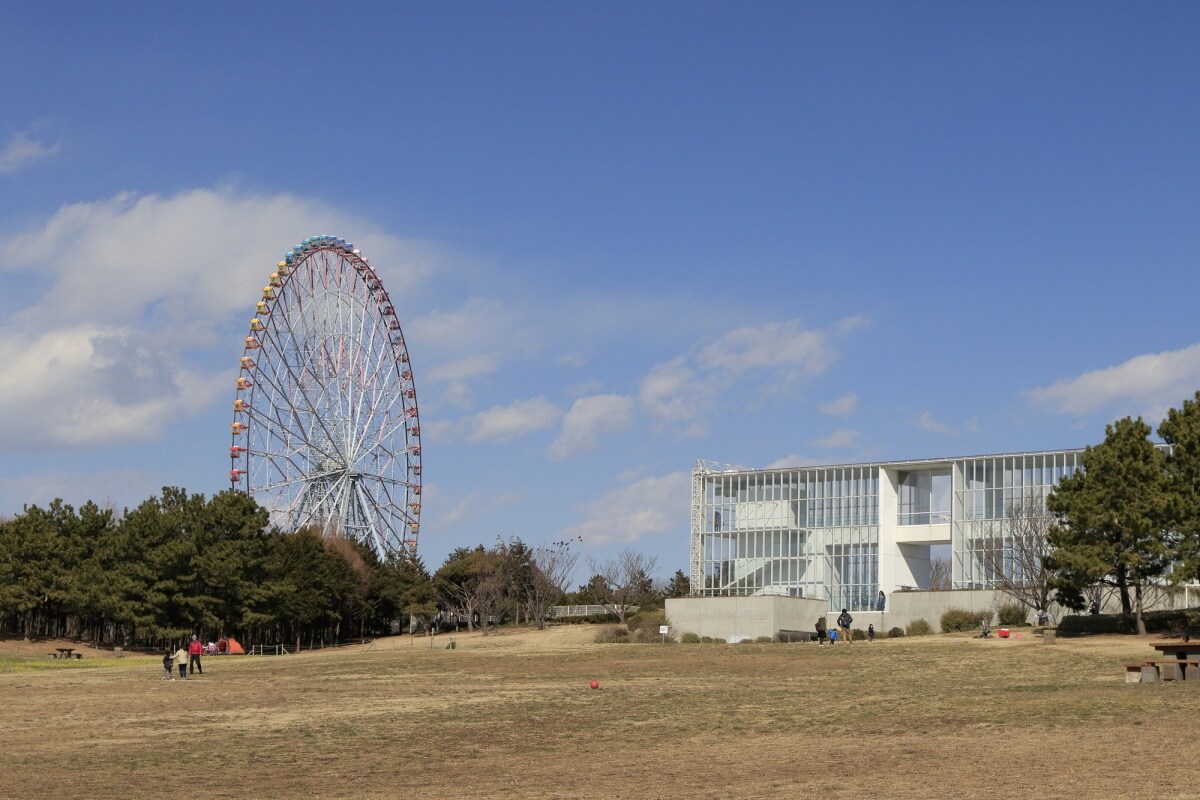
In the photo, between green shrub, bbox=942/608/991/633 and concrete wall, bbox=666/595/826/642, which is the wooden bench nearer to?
green shrub, bbox=942/608/991/633

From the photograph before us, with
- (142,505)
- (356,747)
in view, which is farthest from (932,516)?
(356,747)

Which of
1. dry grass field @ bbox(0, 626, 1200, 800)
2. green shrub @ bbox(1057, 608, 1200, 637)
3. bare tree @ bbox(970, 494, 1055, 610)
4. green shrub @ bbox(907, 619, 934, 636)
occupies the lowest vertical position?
dry grass field @ bbox(0, 626, 1200, 800)

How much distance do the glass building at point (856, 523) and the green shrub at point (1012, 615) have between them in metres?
16.3

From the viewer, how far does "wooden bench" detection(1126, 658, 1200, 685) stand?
34.6m

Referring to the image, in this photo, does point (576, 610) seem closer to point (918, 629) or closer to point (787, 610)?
point (787, 610)

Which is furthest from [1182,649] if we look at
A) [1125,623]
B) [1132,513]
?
[1125,623]

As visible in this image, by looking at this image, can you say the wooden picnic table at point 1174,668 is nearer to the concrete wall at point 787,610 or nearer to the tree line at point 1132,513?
the tree line at point 1132,513

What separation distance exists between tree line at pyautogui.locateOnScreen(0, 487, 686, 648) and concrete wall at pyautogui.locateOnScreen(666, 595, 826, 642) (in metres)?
22.7

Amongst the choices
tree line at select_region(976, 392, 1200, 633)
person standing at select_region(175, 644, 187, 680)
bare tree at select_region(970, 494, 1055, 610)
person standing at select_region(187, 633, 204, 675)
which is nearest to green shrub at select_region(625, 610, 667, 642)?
bare tree at select_region(970, 494, 1055, 610)

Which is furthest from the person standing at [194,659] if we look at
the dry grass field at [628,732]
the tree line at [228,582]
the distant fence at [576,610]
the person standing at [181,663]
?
the distant fence at [576,610]

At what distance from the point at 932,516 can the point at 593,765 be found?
76919mm

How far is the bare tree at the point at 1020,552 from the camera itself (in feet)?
233

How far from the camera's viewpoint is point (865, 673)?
4275 centimetres

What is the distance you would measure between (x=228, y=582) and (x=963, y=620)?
3780cm
